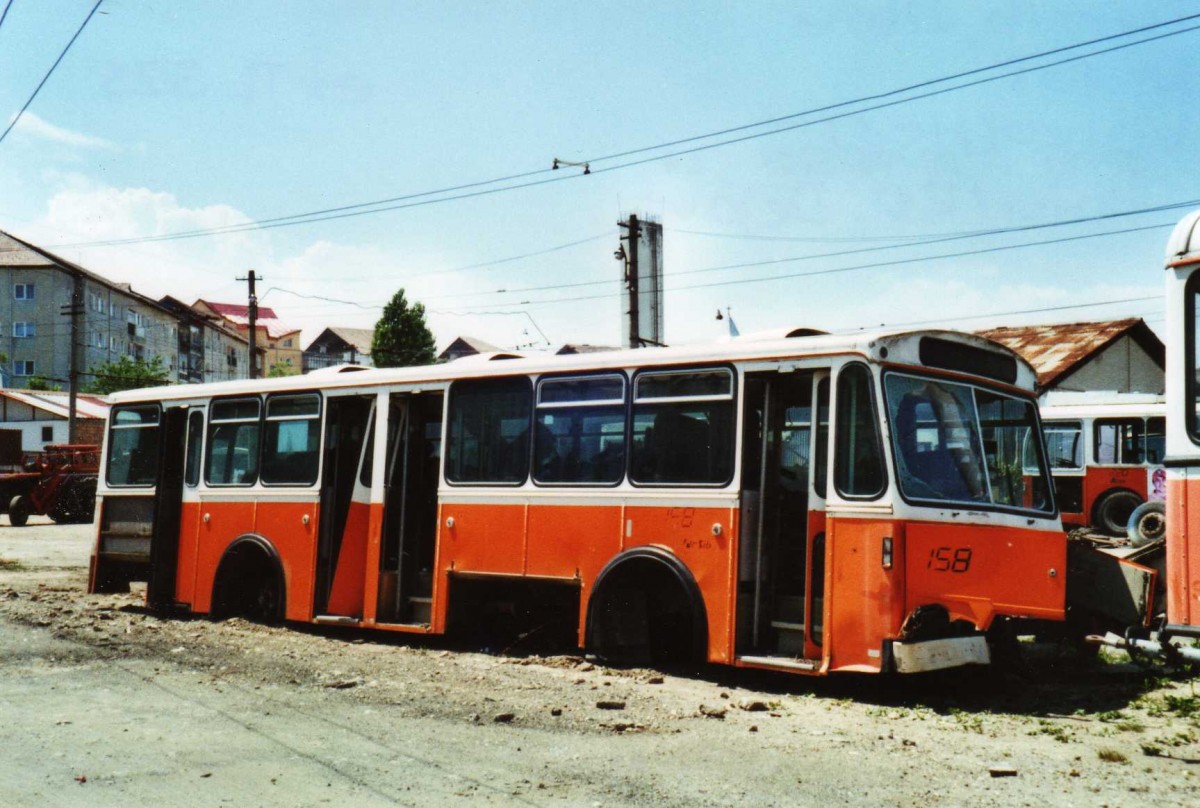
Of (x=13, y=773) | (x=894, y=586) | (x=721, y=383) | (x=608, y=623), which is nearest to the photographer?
(x=13, y=773)

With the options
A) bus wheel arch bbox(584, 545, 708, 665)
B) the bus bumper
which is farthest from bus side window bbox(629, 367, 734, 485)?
the bus bumper

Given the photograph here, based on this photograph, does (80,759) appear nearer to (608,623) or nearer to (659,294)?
(608,623)

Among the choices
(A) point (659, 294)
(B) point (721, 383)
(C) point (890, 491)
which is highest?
(A) point (659, 294)

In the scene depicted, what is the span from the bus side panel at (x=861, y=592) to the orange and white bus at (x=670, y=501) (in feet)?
0.05

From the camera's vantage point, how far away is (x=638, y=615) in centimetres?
978

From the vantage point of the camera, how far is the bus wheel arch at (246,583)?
1283cm

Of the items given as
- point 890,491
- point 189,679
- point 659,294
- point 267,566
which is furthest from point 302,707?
point 659,294

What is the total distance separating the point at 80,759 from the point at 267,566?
6.68m

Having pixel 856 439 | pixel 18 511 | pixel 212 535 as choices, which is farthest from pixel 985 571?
pixel 18 511

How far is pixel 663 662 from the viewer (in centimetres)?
976

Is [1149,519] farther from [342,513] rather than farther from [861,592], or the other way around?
[342,513]

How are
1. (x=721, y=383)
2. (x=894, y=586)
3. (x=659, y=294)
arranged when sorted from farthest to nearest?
(x=659, y=294)
(x=721, y=383)
(x=894, y=586)

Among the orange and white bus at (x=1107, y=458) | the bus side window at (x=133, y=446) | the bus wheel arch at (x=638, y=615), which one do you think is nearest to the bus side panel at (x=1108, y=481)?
the orange and white bus at (x=1107, y=458)

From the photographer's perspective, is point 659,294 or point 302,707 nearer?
point 302,707
